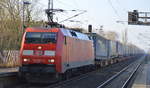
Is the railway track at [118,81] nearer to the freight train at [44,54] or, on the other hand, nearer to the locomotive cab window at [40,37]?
the freight train at [44,54]

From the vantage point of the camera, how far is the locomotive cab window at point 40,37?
17.9m

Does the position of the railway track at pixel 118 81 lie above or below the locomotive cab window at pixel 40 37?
below

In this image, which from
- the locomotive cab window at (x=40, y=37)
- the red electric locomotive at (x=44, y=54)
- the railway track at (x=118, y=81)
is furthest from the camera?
the railway track at (x=118, y=81)

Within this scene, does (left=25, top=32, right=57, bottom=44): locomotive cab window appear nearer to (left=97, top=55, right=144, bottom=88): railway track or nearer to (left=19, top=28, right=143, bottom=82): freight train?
(left=19, top=28, right=143, bottom=82): freight train

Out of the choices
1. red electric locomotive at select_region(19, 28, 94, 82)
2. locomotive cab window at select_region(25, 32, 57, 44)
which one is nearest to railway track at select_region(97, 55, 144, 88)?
red electric locomotive at select_region(19, 28, 94, 82)

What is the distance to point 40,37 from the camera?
714 inches

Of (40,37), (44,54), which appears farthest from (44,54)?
(40,37)

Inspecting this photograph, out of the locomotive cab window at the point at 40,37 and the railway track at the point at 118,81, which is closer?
the locomotive cab window at the point at 40,37

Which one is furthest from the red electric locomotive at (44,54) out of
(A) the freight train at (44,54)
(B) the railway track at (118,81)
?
(B) the railway track at (118,81)

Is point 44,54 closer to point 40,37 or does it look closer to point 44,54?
point 44,54

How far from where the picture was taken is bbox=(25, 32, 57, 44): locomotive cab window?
58.9 feet

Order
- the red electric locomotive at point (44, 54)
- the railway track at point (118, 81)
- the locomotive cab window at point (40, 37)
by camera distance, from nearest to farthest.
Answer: the red electric locomotive at point (44, 54) → the locomotive cab window at point (40, 37) → the railway track at point (118, 81)

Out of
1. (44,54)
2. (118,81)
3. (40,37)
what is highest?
(40,37)

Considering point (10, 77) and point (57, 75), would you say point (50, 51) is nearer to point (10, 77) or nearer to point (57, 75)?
point (57, 75)
